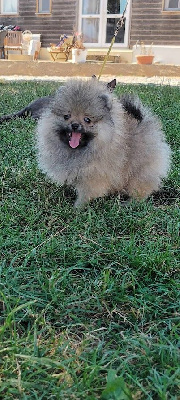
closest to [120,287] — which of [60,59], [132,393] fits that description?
[132,393]

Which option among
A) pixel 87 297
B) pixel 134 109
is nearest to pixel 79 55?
pixel 134 109

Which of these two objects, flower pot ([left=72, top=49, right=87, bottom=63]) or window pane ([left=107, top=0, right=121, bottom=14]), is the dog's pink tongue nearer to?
flower pot ([left=72, top=49, right=87, bottom=63])

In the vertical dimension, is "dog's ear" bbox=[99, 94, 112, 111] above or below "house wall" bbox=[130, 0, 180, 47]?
below

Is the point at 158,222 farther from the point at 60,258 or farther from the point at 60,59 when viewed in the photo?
the point at 60,59

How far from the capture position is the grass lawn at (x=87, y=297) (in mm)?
1342

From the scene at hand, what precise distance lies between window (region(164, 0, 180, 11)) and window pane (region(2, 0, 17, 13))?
600 cm

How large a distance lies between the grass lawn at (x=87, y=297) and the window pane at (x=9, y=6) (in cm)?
1559

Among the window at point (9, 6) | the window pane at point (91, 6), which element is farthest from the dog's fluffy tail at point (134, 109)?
the window at point (9, 6)

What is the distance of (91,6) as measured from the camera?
15.6m

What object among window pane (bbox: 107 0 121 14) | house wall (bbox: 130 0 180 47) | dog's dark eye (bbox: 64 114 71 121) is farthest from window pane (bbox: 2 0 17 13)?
dog's dark eye (bbox: 64 114 71 121)

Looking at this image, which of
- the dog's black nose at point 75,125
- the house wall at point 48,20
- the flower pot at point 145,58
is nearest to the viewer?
the dog's black nose at point 75,125

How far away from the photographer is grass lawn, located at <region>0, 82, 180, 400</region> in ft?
4.40

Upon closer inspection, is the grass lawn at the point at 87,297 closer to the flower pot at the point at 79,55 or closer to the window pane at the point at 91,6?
the flower pot at the point at 79,55

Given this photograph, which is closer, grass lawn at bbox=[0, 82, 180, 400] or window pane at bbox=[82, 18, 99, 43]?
grass lawn at bbox=[0, 82, 180, 400]
